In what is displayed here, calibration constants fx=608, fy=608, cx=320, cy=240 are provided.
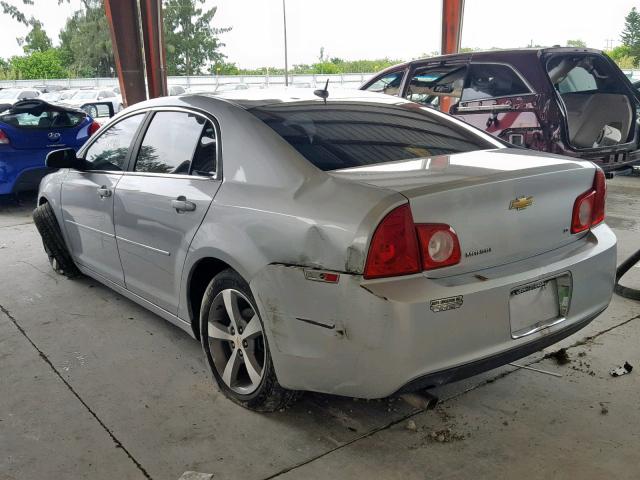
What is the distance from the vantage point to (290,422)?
279 centimetres

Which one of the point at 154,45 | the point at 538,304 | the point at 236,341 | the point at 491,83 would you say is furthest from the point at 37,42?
the point at 538,304

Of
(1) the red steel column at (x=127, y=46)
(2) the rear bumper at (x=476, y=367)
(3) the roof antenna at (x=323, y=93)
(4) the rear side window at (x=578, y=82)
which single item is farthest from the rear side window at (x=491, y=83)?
(1) the red steel column at (x=127, y=46)

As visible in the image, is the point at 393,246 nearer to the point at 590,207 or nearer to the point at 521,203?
the point at 521,203

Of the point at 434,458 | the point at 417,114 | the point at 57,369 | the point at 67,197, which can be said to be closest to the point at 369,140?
the point at 417,114

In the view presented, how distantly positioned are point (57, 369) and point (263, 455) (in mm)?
1500

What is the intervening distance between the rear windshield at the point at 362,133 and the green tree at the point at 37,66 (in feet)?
181

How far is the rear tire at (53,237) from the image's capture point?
15.4ft

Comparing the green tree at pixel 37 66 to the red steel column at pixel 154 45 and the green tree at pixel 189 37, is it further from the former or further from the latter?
the red steel column at pixel 154 45

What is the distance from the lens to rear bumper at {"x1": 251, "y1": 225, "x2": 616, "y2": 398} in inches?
85.9

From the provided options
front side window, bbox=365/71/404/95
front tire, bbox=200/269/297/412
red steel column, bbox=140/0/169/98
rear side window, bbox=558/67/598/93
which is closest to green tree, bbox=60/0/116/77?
red steel column, bbox=140/0/169/98

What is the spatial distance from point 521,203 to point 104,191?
99.9 inches

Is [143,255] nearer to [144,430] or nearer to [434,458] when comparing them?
[144,430]

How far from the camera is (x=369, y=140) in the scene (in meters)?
2.92

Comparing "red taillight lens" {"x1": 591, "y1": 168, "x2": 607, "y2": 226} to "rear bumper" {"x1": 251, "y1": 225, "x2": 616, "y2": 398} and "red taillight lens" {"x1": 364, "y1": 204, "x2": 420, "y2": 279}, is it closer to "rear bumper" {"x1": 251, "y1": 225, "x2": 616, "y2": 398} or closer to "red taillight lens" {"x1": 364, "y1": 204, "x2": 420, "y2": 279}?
"rear bumper" {"x1": 251, "y1": 225, "x2": 616, "y2": 398}
